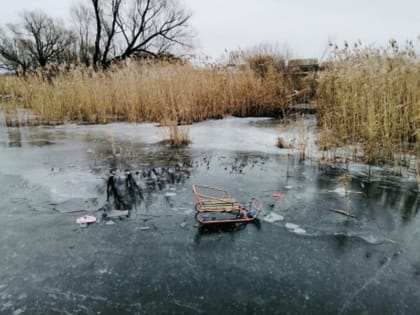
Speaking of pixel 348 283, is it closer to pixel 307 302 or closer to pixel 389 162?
pixel 307 302

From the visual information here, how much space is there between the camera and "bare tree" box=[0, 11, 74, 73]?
24.3 metres

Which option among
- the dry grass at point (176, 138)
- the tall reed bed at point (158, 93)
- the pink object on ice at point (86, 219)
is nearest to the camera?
the pink object on ice at point (86, 219)

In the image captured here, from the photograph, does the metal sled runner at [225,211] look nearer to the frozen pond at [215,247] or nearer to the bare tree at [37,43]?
the frozen pond at [215,247]

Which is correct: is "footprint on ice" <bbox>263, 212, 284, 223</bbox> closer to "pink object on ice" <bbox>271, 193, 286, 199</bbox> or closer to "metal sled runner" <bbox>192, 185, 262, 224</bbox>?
"metal sled runner" <bbox>192, 185, 262, 224</bbox>

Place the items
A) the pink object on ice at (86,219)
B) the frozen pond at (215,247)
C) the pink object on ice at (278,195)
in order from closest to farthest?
the frozen pond at (215,247), the pink object on ice at (86,219), the pink object on ice at (278,195)

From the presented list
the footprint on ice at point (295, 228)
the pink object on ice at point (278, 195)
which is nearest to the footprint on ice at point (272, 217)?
the footprint on ice at point (295, 228)

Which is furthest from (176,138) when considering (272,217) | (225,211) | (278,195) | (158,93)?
(272,217)

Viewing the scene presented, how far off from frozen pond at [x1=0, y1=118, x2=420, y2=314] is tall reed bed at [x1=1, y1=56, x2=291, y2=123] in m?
3.66

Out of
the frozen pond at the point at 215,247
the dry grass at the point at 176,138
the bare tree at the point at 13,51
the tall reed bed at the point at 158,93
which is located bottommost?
the frozen pond at the point at 215,247

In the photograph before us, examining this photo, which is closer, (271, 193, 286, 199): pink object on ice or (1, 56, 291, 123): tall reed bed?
(271, 193, 286, 199): pink object on ice

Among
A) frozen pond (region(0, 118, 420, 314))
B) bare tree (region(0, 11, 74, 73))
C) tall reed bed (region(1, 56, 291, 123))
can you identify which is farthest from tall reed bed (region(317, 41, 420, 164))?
bare tree (region(0, 11, 74, 73))

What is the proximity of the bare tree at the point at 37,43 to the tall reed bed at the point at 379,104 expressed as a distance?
24.3 m

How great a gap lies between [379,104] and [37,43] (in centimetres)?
2645

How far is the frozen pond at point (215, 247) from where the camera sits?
5.14 ft
